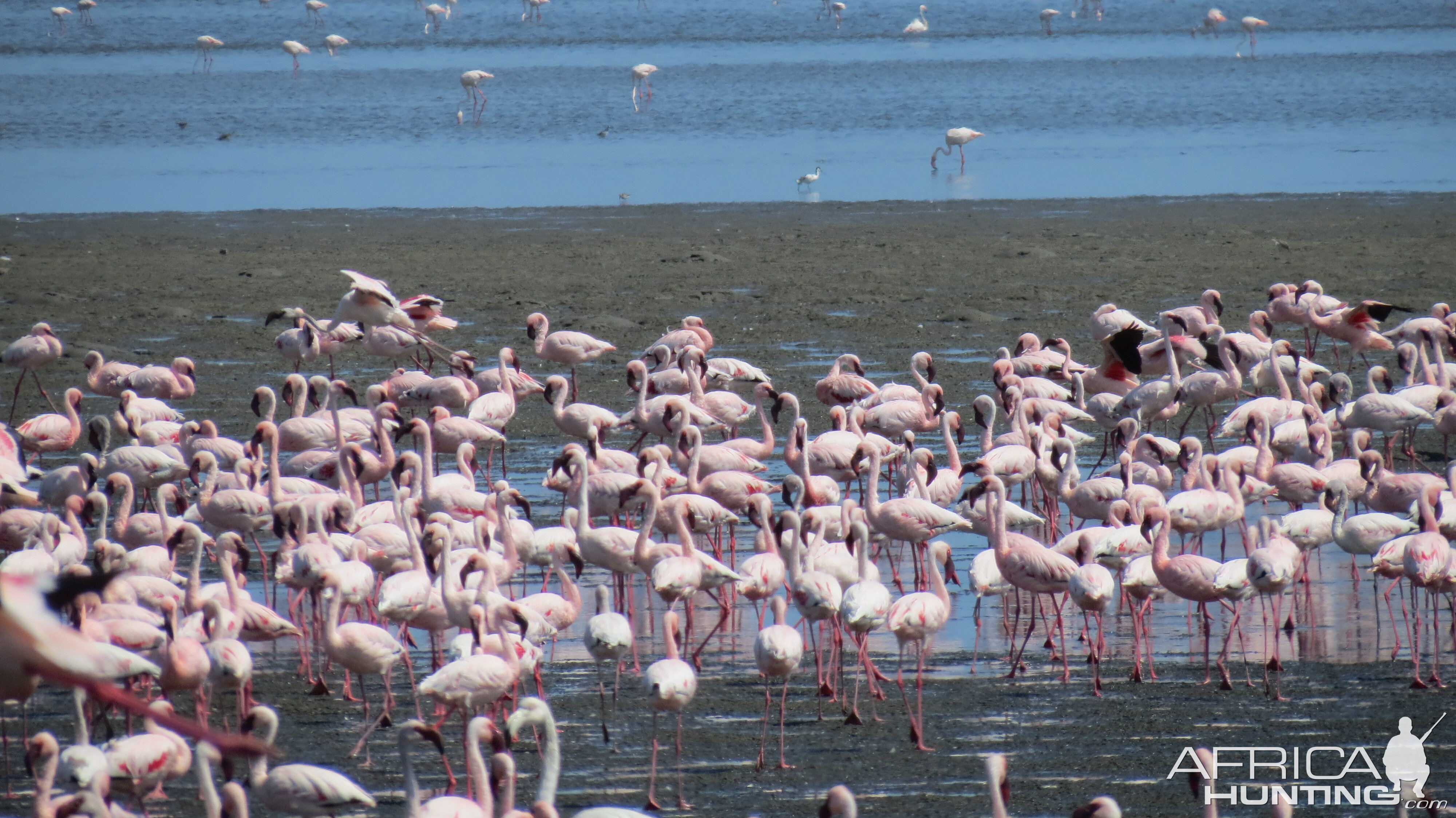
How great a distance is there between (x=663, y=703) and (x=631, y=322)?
9620 mm

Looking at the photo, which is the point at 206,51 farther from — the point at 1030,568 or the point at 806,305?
the point at 1030,568

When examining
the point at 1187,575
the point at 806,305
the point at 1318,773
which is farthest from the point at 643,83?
the point at 1318,773

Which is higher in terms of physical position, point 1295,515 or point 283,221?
point 283,221

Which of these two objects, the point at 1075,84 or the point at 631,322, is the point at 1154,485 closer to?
the point at 631,322

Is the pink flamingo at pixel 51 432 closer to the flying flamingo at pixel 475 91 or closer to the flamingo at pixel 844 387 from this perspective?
the flamingo at pixel 844 387

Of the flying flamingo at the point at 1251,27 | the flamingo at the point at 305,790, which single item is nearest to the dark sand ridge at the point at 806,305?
the flamingo at the point at 305,790

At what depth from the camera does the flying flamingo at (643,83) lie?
118 ft

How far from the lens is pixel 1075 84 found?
124 ft

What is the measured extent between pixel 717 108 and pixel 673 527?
1139 inches

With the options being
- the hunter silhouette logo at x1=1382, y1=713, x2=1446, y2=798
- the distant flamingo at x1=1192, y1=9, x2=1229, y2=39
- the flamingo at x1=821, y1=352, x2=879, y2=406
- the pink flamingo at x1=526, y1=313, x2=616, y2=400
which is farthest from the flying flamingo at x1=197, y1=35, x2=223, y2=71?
the hunter silhouette logo at x1=1382, y1=713, x2=1446, y2=798

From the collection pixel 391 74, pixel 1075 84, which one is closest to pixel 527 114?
pixel 391 74

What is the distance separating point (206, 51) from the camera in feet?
151

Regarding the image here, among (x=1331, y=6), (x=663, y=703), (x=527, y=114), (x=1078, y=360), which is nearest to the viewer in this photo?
(x=663, y=703)

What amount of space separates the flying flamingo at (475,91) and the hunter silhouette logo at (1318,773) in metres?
30.7
